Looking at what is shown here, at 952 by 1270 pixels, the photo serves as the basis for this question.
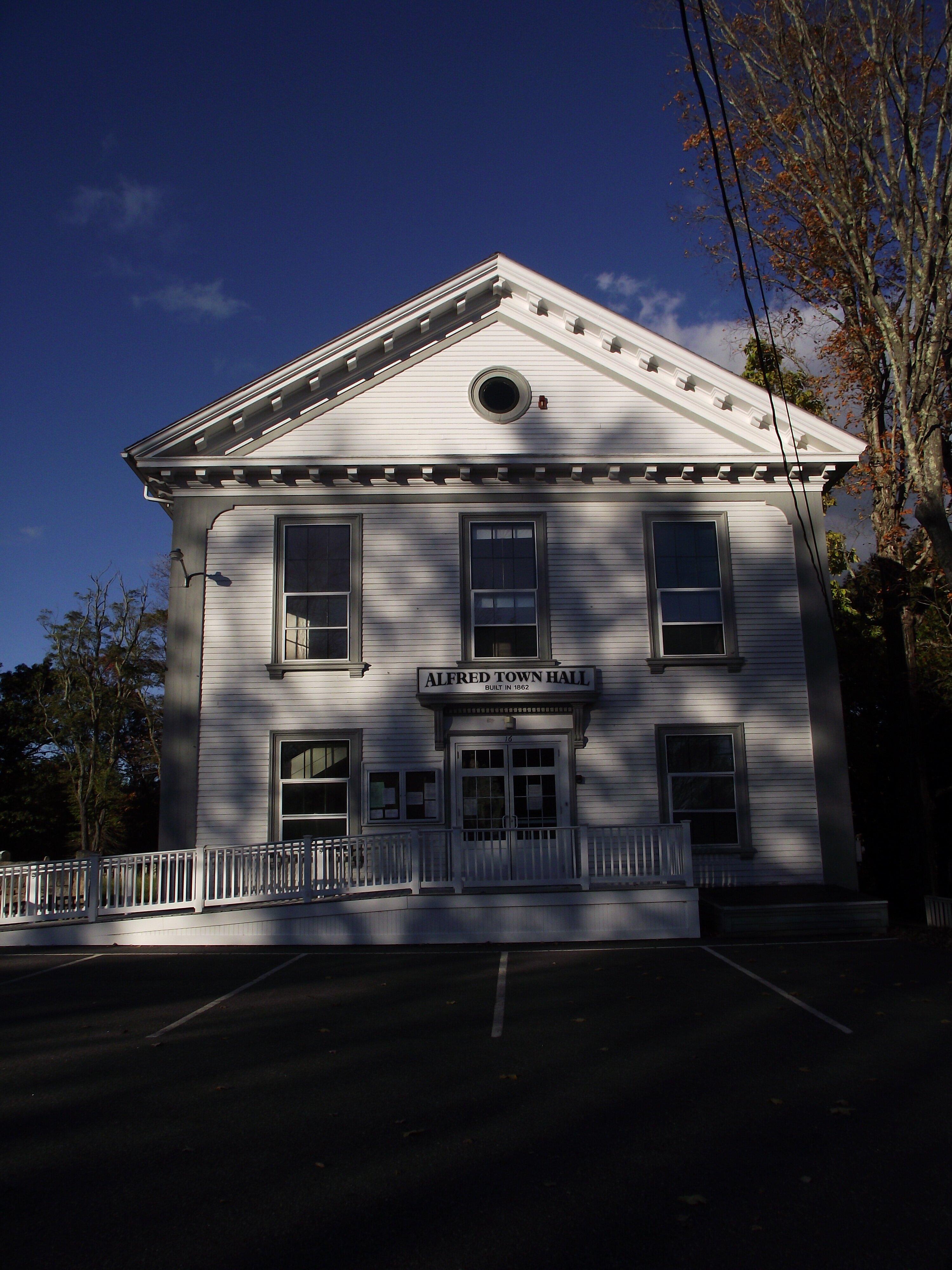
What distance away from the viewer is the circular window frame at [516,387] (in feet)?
52.7

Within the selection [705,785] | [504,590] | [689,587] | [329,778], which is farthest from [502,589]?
[705,785]

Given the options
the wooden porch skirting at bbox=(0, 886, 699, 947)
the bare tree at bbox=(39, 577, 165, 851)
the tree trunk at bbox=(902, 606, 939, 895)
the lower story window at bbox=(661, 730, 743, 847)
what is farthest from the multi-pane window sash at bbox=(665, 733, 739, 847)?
the bare tree at bbox=(39, 577, 165, 851)

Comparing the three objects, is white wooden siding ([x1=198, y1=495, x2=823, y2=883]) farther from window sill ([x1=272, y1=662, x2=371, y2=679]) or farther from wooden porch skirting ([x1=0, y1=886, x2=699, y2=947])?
wooden porch skirting ([x1=0, y1=886, x2=699, y2=947])

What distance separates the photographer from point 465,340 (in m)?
16.5

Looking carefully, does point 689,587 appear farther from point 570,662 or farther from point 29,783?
point 29,783

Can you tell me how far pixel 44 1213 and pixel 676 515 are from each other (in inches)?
546

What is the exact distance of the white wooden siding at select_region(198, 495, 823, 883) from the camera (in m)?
15.1

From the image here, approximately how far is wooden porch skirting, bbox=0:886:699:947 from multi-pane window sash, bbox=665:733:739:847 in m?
2.33

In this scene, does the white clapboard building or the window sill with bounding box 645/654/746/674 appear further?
the window sill with bounding box 645/654/746/674

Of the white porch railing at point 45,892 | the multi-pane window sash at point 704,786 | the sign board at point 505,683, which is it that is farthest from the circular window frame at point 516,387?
the white porch railing at point 45,892

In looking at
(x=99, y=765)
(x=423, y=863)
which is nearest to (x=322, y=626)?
(x=423, y=863)

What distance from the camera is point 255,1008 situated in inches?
347

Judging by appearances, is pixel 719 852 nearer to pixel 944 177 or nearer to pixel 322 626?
pixel 322 626

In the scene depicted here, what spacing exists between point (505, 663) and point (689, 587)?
11.5ft
